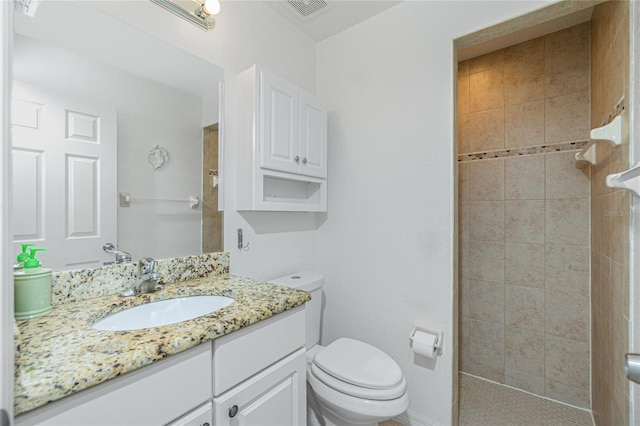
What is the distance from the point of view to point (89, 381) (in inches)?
21.9

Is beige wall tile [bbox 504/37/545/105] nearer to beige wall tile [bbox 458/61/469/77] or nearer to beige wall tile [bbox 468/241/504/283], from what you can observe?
beige wall tile [bbox 458/61/469/77]

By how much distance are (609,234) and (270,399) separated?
63.6 inches

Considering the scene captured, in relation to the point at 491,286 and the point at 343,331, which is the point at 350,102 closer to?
the point at 343,331

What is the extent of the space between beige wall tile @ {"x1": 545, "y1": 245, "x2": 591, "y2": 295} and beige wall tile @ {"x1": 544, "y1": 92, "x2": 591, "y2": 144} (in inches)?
27.8

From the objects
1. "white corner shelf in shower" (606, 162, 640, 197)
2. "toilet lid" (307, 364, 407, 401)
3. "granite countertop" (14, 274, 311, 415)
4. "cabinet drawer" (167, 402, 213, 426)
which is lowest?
"toilet lid" (307, 364, 407, 401)

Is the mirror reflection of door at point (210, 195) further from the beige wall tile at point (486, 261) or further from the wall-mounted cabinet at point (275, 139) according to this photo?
the beige wall tile at point (486, 261)

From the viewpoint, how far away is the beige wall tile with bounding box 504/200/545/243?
189 centimetres

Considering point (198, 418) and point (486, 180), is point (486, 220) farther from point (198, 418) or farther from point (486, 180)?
point (198, 418)

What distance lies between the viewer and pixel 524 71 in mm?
1945

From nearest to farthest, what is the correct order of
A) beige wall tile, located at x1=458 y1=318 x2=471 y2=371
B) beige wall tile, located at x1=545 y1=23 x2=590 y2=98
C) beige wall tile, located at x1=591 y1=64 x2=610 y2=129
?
beige wall tile, located at x1=591 y1=64 x2=610 y2=129
beige wall tile, located at x1=545 y1=23 x2=590 y2=98
beige wall tile, located at x1=458 y1=318 x2=471 y2=371

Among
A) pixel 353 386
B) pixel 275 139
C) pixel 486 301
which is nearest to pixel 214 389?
pixel 353 386

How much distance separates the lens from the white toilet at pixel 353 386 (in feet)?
3.78

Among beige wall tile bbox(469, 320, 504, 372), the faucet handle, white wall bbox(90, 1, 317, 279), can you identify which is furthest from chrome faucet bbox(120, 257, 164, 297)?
beige wall tile bbox(469, 320, 504, 372)

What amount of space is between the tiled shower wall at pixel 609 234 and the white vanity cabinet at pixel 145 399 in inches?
55.2
